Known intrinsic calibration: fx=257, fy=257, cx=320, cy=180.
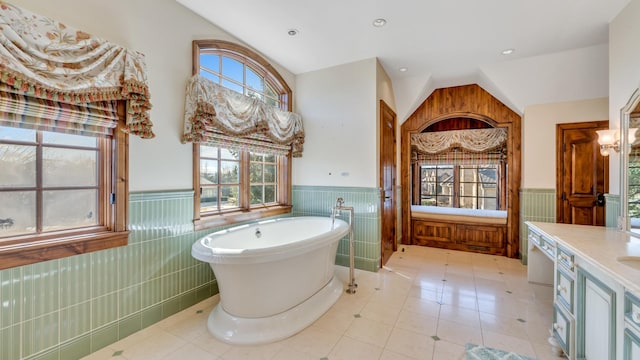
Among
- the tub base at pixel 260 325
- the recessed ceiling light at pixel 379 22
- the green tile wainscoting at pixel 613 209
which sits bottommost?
the tub base at pixel 260 325

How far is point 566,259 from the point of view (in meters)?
1.72

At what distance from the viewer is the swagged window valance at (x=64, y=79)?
1.41 meters

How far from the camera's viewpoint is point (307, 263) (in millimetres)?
2275

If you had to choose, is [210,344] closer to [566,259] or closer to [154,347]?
[154,347]

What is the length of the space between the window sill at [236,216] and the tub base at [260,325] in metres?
0.82

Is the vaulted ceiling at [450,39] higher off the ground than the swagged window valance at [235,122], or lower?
higher

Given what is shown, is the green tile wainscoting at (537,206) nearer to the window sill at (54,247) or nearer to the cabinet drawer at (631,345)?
the cabinet drawer at (631,345)

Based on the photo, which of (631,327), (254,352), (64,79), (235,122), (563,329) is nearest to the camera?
(631,327)

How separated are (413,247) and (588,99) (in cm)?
310

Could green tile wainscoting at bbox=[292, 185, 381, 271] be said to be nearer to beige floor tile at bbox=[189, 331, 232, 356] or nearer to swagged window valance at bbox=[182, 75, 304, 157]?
swagged window valance at bbox=[182, 75, 304, 157]

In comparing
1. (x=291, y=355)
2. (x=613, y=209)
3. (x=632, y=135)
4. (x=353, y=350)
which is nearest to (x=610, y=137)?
(x=632, y=135)

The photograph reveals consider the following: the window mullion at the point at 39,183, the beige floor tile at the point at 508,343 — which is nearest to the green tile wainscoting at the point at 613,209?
the beige floor tile at the point at 508,343

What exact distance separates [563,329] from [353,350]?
1410mm

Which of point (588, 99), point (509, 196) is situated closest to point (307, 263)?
point (509, 196)
